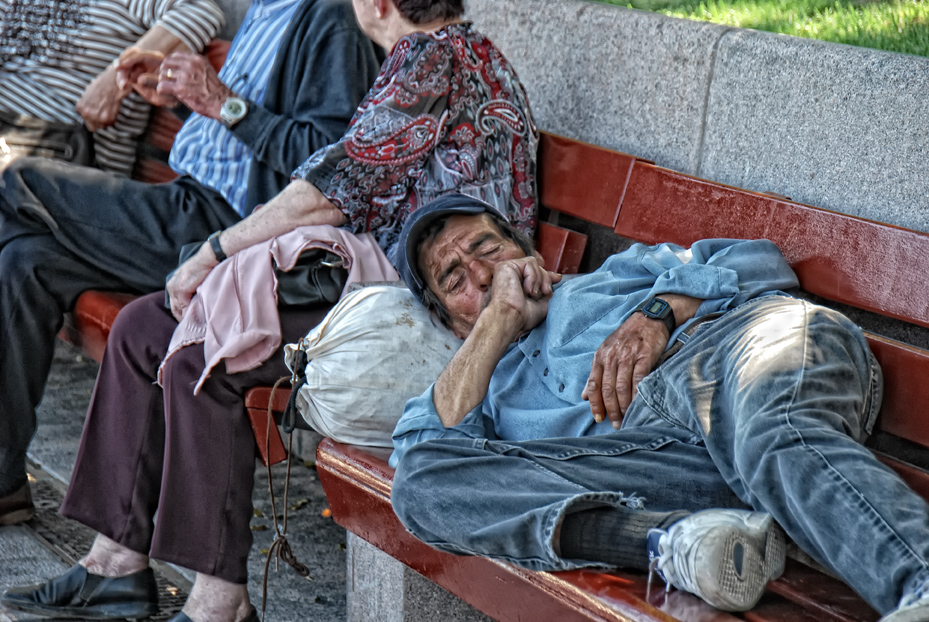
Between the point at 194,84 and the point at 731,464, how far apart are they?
7.46ft

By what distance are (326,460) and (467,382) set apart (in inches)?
17.6

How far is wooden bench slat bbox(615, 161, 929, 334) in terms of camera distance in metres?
2.52

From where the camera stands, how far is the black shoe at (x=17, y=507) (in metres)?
3.65

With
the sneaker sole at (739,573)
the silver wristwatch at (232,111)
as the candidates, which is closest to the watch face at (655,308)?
the sneaker sole at (739,573)

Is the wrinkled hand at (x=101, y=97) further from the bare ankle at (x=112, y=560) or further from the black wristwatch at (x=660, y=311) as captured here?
the black wristwatch at (x=660, y=311)

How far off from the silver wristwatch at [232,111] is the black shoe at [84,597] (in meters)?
1.48

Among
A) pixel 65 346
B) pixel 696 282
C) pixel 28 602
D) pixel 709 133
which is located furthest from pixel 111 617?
pixel 65 346

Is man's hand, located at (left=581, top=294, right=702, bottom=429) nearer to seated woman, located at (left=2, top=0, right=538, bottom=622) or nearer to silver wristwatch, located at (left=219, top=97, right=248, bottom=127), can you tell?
seated woman, located at (left=2, top=0, right=538, bottom=622)

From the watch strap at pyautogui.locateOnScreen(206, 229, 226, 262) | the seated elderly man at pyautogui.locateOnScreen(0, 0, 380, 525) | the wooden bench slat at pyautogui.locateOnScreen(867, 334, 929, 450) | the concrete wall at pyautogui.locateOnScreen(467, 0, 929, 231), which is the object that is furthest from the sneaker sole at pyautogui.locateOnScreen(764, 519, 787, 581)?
the seated elderly man at pyautogui.locateOnScreen(0, 0, 380, 525)

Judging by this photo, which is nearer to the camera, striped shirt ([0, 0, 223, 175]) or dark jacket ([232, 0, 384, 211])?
dark jacket ([232, 0, 384, 211])

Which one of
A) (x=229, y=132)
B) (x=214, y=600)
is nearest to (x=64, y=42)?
(x=229, y=132)

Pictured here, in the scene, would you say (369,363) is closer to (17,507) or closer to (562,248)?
(562,248)

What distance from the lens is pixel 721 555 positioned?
70.9 inches

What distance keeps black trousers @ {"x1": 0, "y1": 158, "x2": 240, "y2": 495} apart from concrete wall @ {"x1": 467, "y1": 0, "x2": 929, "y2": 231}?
1298 millimetres
